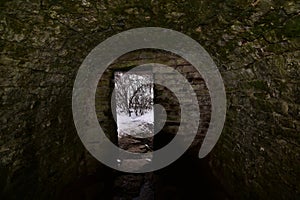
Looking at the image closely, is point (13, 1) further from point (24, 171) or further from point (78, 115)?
point (78, 115)

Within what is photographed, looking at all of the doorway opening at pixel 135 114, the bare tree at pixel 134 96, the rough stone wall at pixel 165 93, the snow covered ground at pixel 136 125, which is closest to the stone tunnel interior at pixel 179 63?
the rough stone wall at pixel 165 93

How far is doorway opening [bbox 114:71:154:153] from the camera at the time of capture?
500 cm

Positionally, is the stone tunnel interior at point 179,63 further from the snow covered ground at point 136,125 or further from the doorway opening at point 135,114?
the snow covered ground at point 136,125

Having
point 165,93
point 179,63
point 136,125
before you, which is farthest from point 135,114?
point 179,63

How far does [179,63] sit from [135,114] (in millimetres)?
2902

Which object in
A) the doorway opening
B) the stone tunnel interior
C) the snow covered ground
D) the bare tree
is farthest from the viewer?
the snow covered ground

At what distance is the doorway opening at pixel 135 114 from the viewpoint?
500 cm

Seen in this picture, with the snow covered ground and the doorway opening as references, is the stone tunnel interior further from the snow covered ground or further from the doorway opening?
the snow covered ground

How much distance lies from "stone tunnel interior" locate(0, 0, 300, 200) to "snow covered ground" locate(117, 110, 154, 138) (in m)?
2.20

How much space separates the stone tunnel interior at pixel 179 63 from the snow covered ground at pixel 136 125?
2.20 meters

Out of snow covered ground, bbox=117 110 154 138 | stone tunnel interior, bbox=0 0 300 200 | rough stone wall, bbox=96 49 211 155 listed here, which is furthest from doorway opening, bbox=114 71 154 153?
stone tunnel interior, bbox=0 0 300 200

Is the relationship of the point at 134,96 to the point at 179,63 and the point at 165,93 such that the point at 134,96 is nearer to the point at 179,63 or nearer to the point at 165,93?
the point at 165,93

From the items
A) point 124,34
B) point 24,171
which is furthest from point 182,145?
point 24,171

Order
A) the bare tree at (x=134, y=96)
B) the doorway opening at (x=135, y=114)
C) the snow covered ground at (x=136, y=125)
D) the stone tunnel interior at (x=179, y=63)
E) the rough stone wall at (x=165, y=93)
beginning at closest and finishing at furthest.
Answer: the stone tunnel interior at (x=179, y=63)
the rough stone wall at (x=165, y=93)
the doorway opening at (x=135, y=114)
the bare tree at (x=134, y=96)
the snow covered ground at (x=136, y=125)
